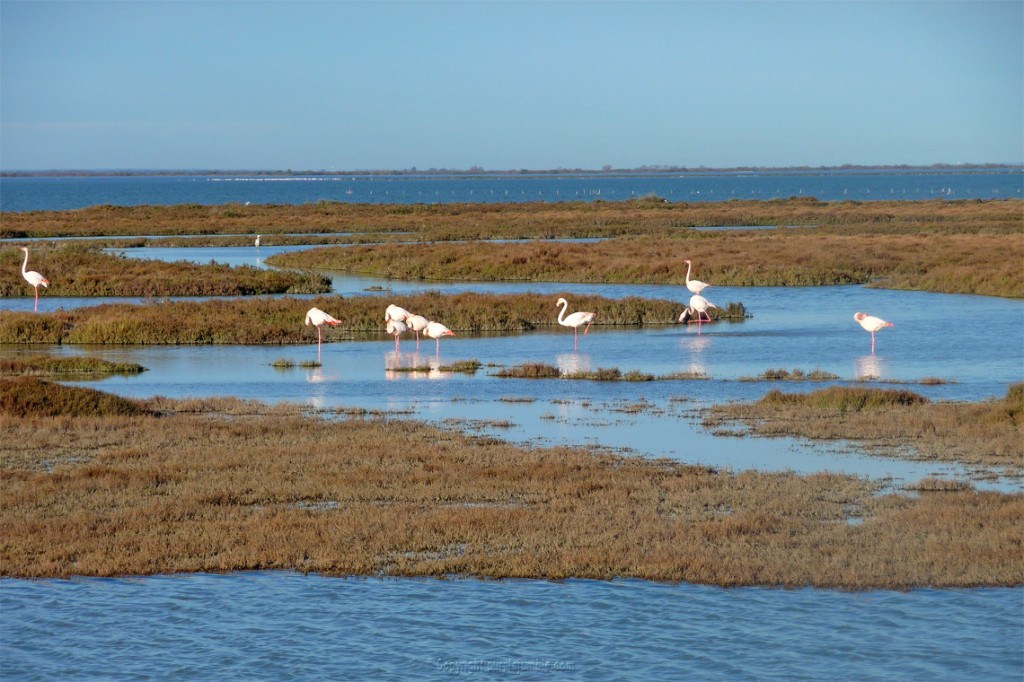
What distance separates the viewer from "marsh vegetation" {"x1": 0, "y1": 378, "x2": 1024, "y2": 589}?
39.4 feet

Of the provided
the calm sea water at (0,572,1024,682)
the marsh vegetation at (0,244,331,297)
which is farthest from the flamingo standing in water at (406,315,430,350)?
the calm sea water at (0,572,1024,682)

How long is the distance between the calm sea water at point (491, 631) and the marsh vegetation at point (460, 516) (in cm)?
35

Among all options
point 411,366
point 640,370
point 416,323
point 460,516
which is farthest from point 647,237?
point 460,516

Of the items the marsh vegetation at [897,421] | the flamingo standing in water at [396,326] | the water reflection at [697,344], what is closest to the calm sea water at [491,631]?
the marsh vegetation at [897,421]

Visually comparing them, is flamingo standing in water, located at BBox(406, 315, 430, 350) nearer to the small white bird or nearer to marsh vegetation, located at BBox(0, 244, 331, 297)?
the small white bird

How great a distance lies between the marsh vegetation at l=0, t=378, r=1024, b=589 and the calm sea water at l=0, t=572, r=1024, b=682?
0.35 meters

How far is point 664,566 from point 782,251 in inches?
1717

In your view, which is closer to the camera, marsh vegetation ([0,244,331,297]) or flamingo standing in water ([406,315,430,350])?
flamingo standing in water ([406,315,430,350])

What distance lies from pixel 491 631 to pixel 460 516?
9.72 feet

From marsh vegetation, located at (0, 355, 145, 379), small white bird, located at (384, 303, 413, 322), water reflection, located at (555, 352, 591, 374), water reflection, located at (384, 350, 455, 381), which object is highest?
small white bird, located at (384, 303, 413, 322)

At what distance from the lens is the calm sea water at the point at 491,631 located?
998cm

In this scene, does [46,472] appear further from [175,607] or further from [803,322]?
[803,322]

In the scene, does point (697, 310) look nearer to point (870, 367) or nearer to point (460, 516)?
point (870, 367)

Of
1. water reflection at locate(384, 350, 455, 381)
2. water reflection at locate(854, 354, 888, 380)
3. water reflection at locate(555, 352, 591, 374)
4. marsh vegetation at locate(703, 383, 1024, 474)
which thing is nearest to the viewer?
marsh vegetation at locate(703, 383, 1024, 474)
